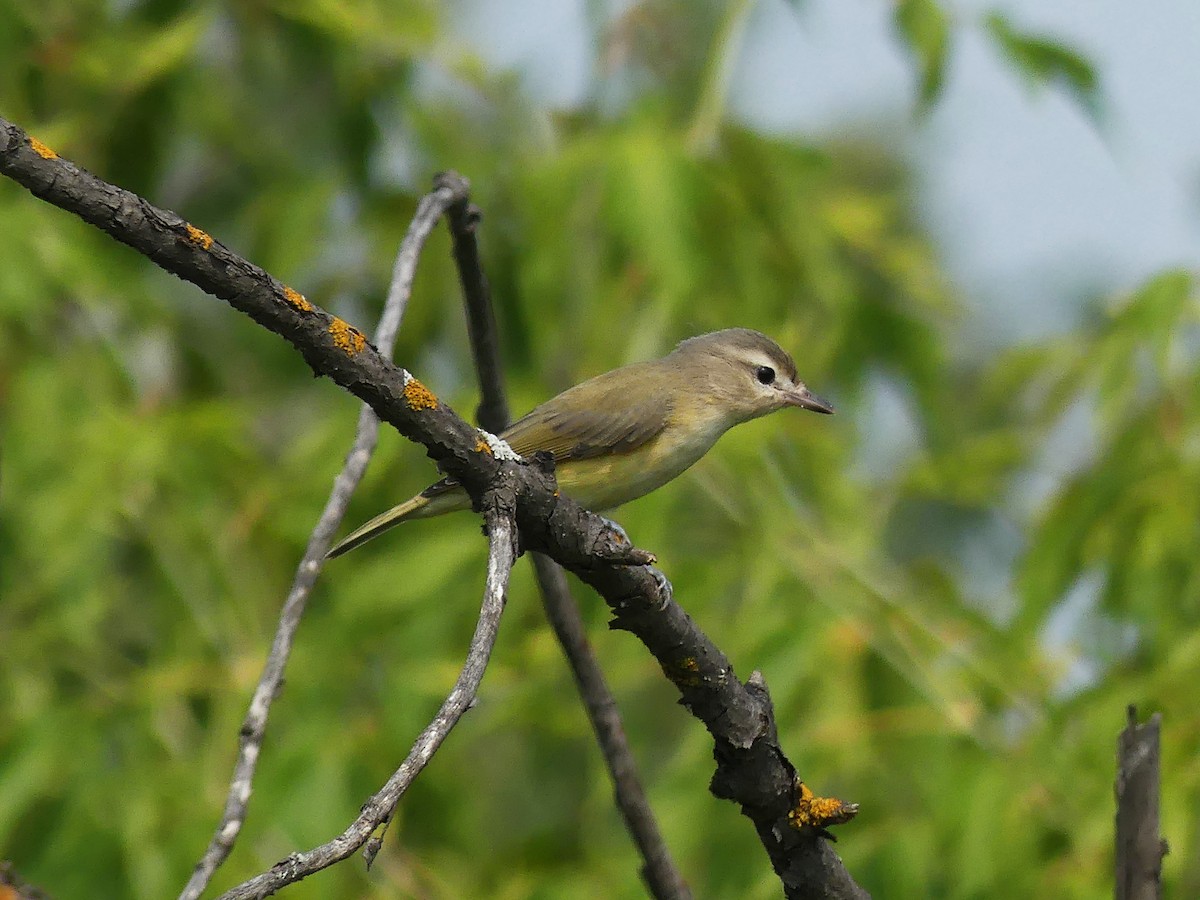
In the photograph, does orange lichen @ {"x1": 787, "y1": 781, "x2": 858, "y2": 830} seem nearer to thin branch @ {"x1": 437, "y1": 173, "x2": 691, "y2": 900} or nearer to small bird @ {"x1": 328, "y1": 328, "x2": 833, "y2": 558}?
thin branch @ {"x1": 437, "y1": 173, "x2": 691, "y2": 900}

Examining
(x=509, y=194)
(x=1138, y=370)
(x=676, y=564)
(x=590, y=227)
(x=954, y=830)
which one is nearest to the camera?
(x=954, y=830)

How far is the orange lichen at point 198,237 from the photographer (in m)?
2.03

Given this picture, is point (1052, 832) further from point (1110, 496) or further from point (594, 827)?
point (594, 827)

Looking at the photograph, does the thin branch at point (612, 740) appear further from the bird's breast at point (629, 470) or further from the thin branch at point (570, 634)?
the bird's breast at point (629, 470)

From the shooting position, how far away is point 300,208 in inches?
263

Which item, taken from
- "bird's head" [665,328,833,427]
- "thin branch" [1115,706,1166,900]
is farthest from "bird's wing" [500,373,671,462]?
"thin branch" [1115,706,1166,900]

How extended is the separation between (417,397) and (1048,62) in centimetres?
457

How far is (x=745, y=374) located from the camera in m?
5.31

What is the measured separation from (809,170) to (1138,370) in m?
1.57

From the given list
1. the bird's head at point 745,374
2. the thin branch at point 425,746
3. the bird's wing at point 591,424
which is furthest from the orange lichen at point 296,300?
the bird's head at point 745,374

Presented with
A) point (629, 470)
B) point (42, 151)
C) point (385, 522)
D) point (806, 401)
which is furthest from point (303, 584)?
point (806, 401)

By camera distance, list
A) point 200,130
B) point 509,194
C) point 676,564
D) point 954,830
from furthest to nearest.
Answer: point 200,130
point 509,194
point 676,564
point 954,830

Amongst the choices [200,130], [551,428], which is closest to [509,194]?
[551,428]

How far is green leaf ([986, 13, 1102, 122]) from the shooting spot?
596cm
